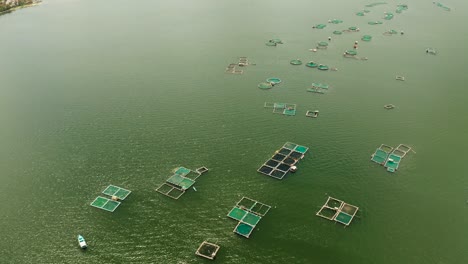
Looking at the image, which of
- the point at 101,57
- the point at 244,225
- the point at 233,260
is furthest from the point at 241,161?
the point at 101,57

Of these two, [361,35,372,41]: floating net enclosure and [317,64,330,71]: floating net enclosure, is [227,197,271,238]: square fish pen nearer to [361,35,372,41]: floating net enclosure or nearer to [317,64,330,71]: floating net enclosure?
[317,64,330,71]: floating net enclosure

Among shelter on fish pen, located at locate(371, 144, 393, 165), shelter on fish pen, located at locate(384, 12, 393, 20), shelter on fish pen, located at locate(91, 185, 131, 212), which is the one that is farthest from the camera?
shelter on fish pen, located at locate(384, 12, 393, 20)

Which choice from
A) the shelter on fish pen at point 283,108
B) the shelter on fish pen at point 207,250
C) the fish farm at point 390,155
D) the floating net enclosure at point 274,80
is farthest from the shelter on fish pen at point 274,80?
the shelter on fish pen at point 207,250

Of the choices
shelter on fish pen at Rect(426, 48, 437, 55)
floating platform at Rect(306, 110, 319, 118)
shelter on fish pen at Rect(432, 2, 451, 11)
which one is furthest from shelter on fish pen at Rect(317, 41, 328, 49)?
shelter on fish pen at Rect(432, 2, 451, 11)

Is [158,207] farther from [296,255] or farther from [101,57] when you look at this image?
[101,57]

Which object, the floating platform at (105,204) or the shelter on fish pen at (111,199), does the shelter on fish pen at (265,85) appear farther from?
the floating platform at (105,204)
